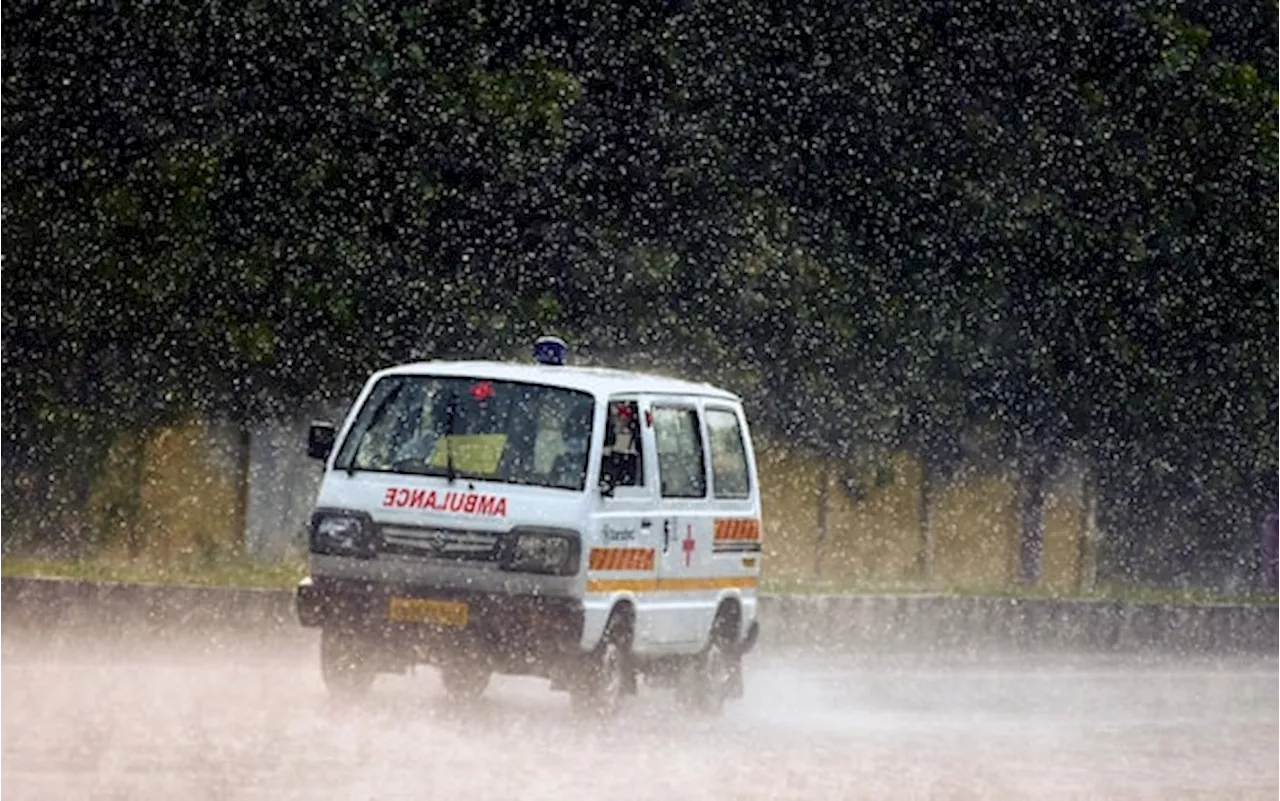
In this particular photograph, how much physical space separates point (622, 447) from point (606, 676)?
1497 millimetres

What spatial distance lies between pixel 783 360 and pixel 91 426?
6.32 metres

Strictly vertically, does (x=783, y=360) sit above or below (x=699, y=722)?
above

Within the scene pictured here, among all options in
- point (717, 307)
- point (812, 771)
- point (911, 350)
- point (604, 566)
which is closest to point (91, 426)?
point (717, 307)

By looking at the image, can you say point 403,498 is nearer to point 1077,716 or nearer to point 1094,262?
point 1077,716

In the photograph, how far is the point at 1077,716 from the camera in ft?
70.0

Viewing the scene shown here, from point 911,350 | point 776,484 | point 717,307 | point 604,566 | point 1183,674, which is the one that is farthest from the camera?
point 776,484

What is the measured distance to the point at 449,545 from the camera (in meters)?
17.3

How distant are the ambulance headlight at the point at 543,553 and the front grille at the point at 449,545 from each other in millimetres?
87

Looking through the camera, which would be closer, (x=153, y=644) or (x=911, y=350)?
(x=153, y=644)

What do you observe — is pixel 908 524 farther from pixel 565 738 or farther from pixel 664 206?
pixel 565 738

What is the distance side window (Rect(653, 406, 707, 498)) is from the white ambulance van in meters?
0.02

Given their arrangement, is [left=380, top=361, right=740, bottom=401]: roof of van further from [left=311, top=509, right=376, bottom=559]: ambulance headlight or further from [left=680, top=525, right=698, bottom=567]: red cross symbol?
[left=311, top=509, right=376, bottom=559]: ambulance headlight

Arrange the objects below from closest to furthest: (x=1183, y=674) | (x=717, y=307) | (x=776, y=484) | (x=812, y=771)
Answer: (x=812, y=771), (x=1183, y=674), (x=717, y=307), (x=776, y=484)

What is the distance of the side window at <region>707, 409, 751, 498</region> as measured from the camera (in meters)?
19.6
